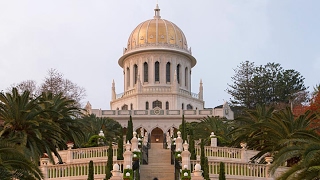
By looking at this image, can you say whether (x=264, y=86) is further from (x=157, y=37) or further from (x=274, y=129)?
(x=274, y=129)

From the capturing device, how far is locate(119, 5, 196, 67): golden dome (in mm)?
75375

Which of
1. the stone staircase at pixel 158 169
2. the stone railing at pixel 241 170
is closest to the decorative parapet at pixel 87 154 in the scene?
the stone staircase at pixel 158 169

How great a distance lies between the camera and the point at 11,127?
2864cm

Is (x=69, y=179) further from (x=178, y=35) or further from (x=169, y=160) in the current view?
(x=178, y=35)

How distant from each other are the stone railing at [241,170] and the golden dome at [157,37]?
50.8m

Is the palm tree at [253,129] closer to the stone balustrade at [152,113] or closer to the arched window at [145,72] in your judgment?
the stone balustrade at [152,113]

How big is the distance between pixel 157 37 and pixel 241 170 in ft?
170

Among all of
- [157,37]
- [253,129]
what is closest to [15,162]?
[253,129]

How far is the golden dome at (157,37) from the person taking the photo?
247 feet

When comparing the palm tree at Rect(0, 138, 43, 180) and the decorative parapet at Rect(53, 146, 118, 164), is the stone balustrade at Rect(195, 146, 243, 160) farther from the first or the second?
the palm tree at Rect(0, 138, 43, 180)

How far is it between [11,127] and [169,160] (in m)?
8.31

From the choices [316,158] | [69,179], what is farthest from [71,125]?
[316,158]

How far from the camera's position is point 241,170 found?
24.8m

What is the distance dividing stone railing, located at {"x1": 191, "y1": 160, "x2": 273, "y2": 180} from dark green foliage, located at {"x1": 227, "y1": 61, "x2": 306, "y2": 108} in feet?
178
